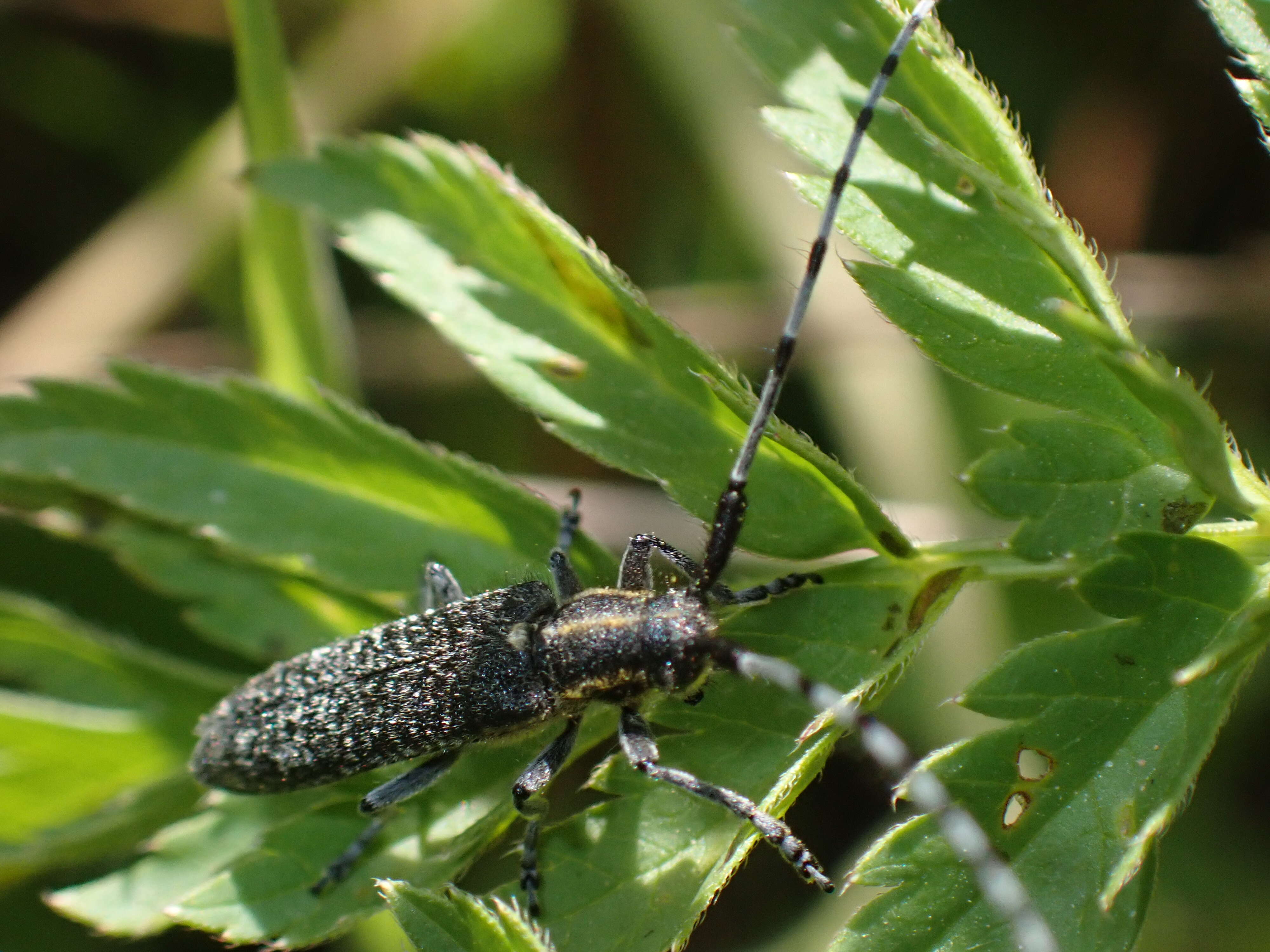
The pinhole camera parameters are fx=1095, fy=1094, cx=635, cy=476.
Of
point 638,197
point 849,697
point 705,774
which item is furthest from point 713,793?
point 638,197

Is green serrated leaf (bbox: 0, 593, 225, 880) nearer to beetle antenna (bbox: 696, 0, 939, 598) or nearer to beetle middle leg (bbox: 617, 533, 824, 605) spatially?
beetle middle leg (bbox: 617, 533, 824, 605)

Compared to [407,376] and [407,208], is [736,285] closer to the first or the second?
[407,376]

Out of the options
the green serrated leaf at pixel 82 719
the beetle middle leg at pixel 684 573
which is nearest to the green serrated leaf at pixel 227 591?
the green serrated leaf at pixel 82 719

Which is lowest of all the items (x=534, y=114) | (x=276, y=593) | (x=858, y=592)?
(x=858, y=592)

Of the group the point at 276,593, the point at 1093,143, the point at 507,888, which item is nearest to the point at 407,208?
the point at 276,593

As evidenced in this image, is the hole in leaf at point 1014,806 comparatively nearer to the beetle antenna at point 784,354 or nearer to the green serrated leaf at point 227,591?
the beetle antenna at point 784,354

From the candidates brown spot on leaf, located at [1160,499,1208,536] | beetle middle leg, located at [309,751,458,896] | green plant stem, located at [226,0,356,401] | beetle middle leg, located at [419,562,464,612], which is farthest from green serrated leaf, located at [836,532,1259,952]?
green plant stem, located at [226,0,356,401]

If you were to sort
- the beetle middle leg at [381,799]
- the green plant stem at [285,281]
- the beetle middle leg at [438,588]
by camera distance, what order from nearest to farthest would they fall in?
the beetle middle leg at [381,799]
the beetle middle leg at [438,588]
the green plant stem at [285,281]
